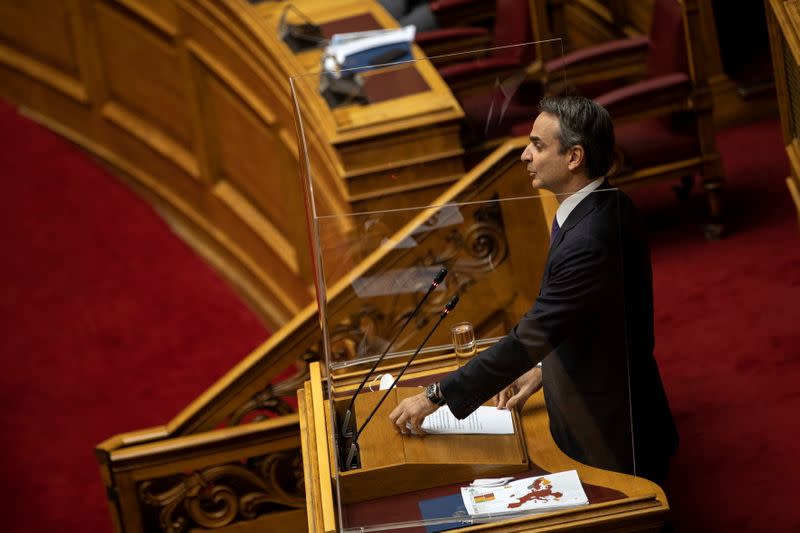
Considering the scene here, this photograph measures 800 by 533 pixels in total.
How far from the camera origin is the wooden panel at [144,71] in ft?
14.8

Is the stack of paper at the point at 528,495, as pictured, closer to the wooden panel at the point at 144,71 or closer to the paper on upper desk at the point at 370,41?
the paper on upper desk at the point at 370,41

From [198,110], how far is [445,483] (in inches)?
121

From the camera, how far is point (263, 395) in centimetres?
287

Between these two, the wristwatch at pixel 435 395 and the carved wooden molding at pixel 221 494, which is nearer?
the wristwatch at pixel 435 395

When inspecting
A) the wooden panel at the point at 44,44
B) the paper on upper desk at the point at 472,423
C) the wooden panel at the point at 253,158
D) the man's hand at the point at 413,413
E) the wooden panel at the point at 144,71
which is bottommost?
the paper on upper desk at the point at 472,423

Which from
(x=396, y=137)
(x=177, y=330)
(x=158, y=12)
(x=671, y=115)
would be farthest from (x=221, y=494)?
(x=158, y=12)

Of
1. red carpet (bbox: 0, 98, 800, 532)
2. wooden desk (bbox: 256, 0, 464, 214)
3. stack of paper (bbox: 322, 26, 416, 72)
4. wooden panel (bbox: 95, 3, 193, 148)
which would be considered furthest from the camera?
wooden panel (bbox: 95, 3, 193, 148)

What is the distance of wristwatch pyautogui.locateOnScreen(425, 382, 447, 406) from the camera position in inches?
68.1

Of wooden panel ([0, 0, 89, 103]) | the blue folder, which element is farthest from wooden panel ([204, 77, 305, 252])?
the blue folder

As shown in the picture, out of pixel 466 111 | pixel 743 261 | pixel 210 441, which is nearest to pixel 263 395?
pixel 210 441

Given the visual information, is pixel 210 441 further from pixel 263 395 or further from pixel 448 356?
pixel 448 356

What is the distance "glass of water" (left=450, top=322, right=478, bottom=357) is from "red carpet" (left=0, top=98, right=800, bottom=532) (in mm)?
684

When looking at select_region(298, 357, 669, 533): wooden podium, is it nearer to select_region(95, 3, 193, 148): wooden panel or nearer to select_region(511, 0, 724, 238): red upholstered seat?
select_region(511, 0, 724, 238): red upholstered seat

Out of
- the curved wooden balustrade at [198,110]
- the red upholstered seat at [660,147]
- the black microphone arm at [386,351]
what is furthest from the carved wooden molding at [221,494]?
the red upholstered seat at [660,147]
